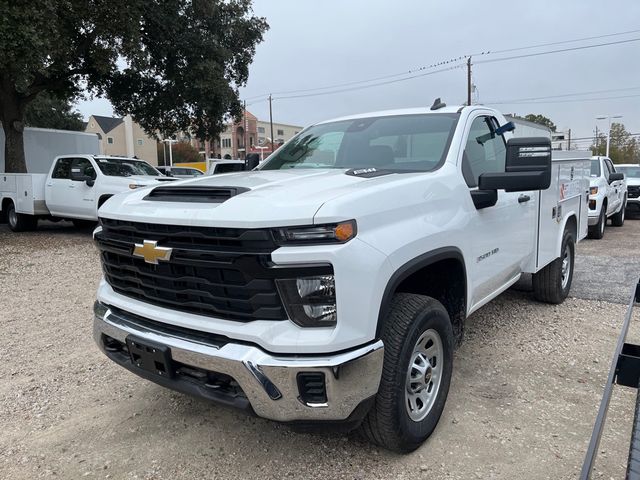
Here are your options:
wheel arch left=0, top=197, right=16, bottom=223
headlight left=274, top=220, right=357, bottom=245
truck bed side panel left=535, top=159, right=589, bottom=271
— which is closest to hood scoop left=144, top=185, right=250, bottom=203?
headlight left=274, top=220, right=357, bottom=245

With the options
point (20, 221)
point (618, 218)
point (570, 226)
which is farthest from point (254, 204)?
point (618, 218)

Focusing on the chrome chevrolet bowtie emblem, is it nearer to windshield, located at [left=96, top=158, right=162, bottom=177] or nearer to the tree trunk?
windshield, located at [left=96, top=158, right=162, bottom=177]

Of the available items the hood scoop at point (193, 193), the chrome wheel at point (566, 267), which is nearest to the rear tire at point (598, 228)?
the chrome wheel at point (566, 267)

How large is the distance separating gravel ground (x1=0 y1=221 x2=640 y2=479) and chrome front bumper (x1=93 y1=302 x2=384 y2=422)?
0.61 m

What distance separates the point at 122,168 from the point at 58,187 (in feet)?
5.38

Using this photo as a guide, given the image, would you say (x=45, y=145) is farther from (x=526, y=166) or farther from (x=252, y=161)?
(x=526, y=166)

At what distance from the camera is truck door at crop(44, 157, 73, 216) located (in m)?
11.4

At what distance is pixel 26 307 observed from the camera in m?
5.74

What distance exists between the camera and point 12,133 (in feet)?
49.2

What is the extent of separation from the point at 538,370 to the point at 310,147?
97.5 inches

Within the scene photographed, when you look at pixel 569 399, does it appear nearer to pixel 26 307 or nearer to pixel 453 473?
pixel 453 473

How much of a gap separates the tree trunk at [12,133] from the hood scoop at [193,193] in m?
14.7

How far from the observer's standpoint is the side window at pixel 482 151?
3.41m

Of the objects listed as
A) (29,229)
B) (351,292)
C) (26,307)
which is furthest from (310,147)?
(29,229)
